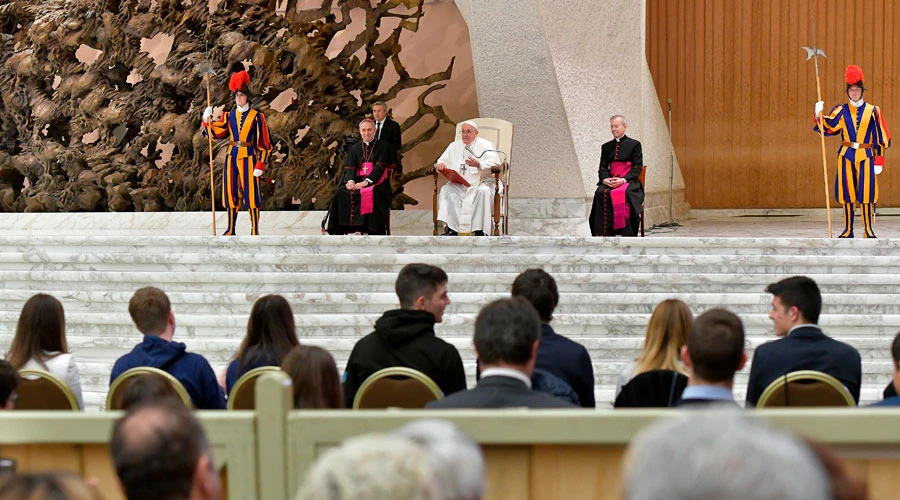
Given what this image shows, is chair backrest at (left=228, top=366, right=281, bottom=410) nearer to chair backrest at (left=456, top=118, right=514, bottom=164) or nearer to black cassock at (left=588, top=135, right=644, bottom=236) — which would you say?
black cassock at (left=588, top=135, right=644, bottom=236)

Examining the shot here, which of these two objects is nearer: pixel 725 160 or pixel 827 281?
pixel 827 281

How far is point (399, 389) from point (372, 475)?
2.00 metres

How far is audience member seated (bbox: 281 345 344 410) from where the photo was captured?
107 inches

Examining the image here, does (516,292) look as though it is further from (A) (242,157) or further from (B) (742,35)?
(B) (742,35)

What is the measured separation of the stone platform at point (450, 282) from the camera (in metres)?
6.86

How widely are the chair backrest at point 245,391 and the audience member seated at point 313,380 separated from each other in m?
0.57

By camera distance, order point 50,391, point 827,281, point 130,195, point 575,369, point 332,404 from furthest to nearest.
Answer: point 130,195
point 827,281
point 575,369
point 50,391
point 332,404

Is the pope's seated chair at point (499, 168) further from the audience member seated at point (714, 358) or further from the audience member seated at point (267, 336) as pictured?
the audience member seated at point (714, 358)

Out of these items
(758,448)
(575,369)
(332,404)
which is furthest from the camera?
(575,369)

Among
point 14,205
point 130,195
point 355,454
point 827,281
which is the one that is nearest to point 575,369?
point 355,454

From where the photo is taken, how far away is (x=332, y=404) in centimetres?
276

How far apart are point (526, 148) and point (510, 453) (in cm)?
887

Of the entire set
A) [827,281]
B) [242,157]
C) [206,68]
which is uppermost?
Answer: [206,68]

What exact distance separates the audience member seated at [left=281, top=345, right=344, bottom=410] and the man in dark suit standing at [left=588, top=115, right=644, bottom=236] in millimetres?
6672
